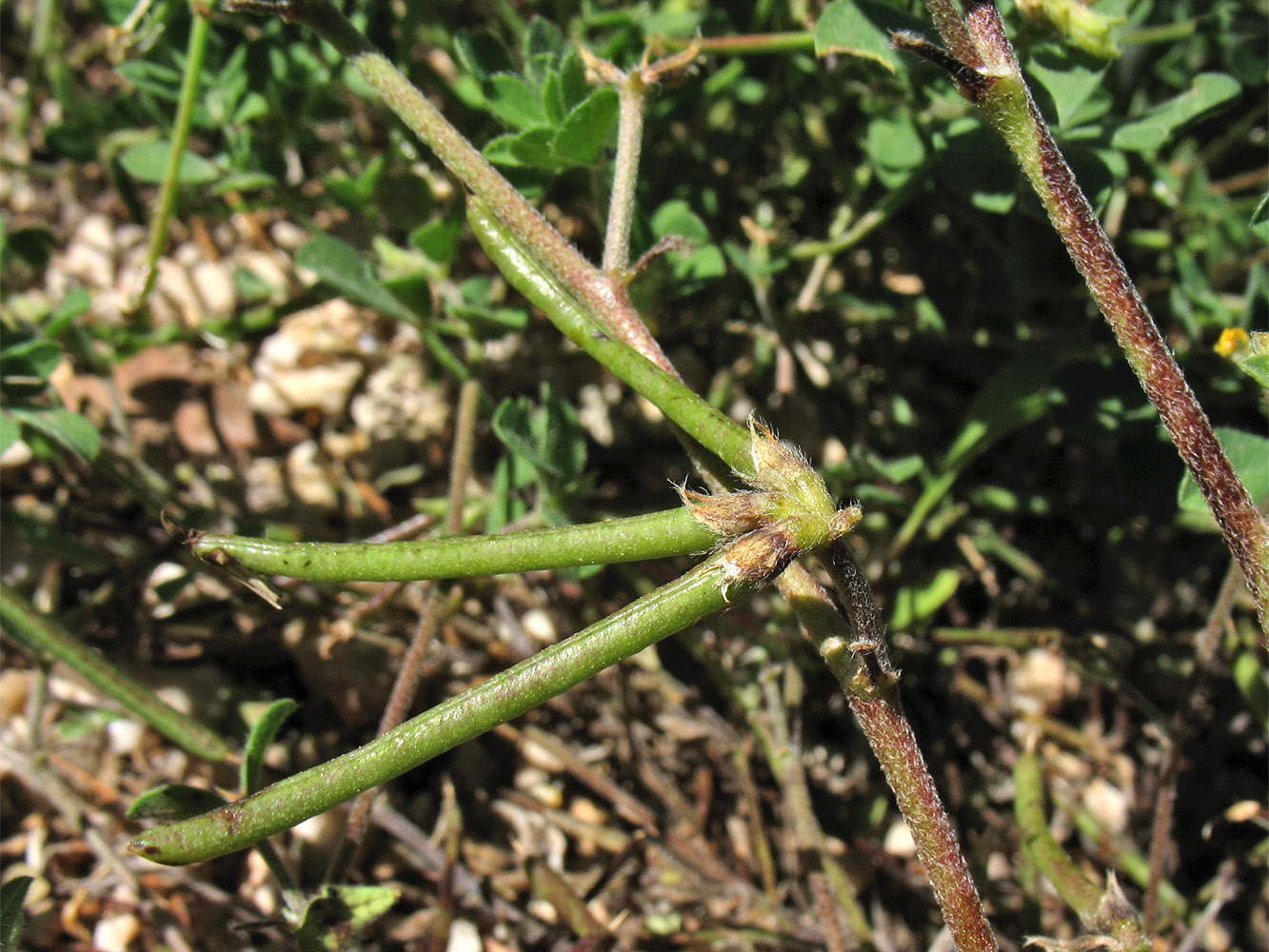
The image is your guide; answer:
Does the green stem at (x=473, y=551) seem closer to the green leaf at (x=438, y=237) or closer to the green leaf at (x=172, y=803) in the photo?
the green leaf at (x=172, y=803)

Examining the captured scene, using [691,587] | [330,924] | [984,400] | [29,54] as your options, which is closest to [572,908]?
[330,924]

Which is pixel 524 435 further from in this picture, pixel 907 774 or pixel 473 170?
pixel 907 774

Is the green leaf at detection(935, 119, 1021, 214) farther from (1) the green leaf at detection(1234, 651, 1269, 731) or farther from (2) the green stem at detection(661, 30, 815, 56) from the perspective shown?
(1) the green leaf at detection(1234, 651, 1269, 731)

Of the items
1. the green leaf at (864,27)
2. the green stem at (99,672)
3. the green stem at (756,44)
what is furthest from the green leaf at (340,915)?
the green stem at (756,44)

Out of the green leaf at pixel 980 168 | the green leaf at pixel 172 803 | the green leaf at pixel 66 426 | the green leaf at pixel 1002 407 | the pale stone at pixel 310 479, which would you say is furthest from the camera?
the pale stone at pixel 310 479

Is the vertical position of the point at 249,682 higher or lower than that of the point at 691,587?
lower

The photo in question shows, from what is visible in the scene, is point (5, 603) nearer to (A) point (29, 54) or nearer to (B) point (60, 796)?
(B) point (60, 796)

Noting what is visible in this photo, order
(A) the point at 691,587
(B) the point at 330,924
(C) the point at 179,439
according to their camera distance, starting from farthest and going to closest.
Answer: (C) the point at 179,439
(B) the point at 330,924
(A) the point at 691,587
